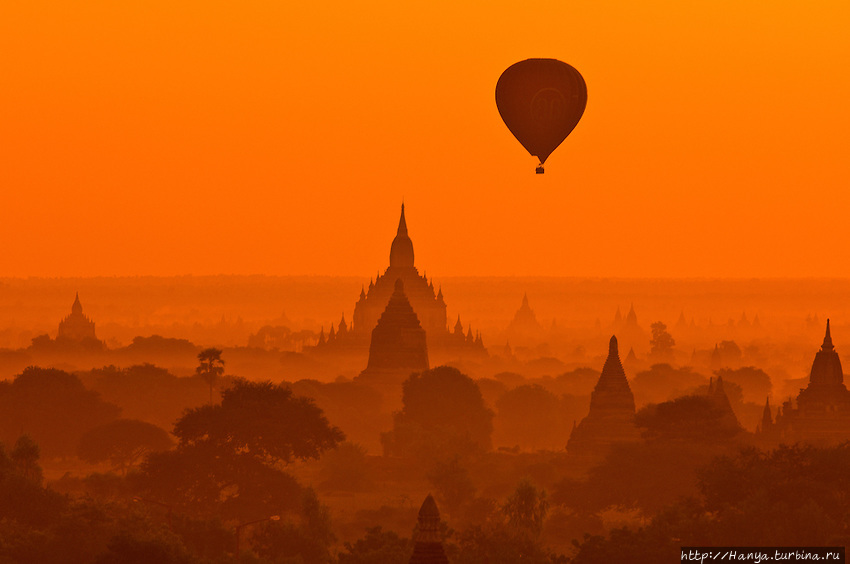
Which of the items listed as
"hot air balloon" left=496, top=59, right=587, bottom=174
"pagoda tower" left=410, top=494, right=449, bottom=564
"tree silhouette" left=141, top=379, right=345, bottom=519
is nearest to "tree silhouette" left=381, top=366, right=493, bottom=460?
"tree silhouette" left=141, top=379, right=345, bottom=519

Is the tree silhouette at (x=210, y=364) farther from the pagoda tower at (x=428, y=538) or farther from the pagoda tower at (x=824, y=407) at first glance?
the pagoda tower at (x=428, y=538)

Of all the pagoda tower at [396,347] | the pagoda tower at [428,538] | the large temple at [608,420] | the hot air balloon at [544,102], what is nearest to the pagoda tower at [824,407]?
the large temple at [608,420]

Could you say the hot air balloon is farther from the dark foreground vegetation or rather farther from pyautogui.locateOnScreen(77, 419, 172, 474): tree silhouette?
pyautogui.locateOnScreen(77, 419, 172, 474): tree silhouette

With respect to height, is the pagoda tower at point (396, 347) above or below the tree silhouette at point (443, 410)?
above

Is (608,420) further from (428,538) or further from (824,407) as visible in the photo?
(428,538)

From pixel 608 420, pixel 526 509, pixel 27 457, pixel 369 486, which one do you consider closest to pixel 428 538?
pixel 526 509

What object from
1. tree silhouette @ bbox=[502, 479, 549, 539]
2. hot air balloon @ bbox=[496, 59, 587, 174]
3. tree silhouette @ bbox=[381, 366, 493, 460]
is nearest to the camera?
tree silhouette @ bbox=[502, 479, 549, 539]

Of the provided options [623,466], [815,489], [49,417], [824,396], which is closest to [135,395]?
[49,417]
